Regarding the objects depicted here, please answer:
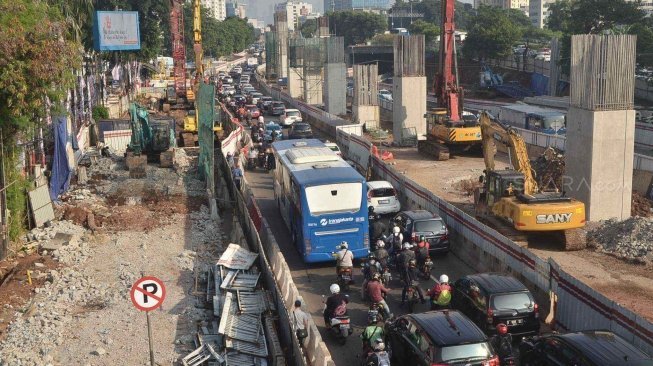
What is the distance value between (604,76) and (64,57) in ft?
54.9

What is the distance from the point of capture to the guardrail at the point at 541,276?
1394cm

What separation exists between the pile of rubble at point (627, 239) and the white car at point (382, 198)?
22.0 feet

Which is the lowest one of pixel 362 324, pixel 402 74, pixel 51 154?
pixel 362 324

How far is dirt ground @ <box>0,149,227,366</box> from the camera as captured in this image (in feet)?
50.5

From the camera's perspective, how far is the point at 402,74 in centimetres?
4700

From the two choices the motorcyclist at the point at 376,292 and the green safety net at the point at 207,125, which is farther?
the green safety net at the point at 207,125

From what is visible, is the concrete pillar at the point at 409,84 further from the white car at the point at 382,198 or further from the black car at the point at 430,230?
the black car at the point at 430,230

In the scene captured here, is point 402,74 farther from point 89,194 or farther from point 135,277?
point 135,277

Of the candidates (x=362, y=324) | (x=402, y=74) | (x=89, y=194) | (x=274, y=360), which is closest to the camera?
(x=274, y=360)

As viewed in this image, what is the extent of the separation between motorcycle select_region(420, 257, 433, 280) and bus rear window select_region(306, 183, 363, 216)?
7.67 feet

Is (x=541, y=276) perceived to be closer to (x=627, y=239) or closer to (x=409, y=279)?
(x=409, y=279)

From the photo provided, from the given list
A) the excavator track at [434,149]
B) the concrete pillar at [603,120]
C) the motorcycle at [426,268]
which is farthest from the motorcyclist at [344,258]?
the excavator track at [434,149]

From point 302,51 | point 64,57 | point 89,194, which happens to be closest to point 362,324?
point 64,57

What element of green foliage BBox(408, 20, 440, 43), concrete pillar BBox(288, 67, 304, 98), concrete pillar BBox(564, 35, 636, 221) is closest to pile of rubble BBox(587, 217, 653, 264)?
concrete pillar BBox(564, 35, 636, 221)
